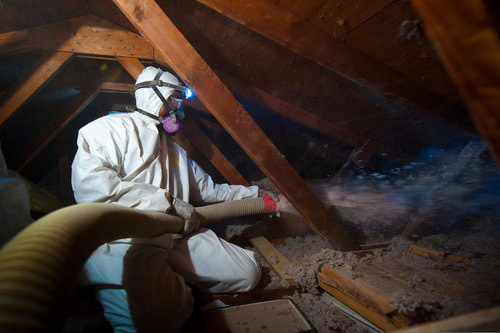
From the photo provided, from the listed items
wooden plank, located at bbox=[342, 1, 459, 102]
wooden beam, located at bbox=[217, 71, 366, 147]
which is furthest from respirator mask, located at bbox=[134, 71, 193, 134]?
wooden plank, located at bbox=[342, 1, 459, 102]

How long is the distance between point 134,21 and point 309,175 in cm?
347

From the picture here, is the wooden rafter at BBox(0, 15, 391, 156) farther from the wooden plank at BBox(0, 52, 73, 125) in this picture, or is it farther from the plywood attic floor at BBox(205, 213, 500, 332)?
the plywood attic floor at BBox(205, 213, 500, 332)

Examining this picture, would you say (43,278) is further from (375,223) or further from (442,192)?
(442,192)

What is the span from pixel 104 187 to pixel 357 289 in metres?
1.71

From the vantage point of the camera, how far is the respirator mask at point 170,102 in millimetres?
2209

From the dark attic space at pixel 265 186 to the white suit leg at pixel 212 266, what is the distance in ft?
0.04

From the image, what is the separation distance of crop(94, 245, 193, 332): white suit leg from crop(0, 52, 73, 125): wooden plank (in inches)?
81.3

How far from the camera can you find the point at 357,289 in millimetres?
1338

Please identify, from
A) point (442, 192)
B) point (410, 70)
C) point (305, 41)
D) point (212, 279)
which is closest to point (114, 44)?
point (305, 41)

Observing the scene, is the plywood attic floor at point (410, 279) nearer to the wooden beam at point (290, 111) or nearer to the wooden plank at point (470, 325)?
the wooden plank at point (470, 325)

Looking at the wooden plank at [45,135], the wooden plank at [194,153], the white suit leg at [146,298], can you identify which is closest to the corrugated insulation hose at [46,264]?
the white suit leg at [146,298]

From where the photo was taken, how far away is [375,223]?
2469 mm

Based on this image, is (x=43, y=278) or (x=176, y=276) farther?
(x=176, y=276)

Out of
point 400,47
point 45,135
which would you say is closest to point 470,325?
point 400,47
